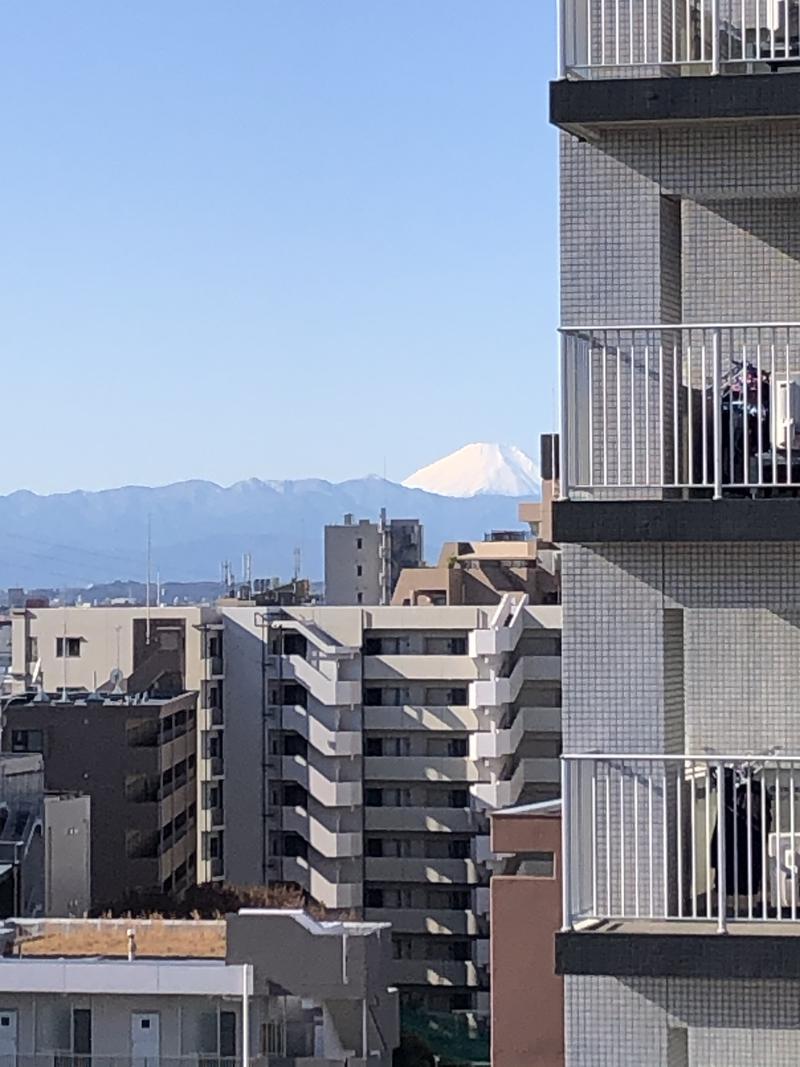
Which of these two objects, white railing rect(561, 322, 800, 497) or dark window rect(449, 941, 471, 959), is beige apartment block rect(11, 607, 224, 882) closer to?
dark window rect(449, 941, 471, 959)

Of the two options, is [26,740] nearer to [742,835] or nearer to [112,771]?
[112,771]

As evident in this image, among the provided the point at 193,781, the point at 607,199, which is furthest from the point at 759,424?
the point at 193,781

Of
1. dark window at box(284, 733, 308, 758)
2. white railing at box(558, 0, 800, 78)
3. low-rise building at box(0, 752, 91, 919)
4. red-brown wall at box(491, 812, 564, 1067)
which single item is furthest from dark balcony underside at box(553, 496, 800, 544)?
dark window at box(284, 733, 308, 758)

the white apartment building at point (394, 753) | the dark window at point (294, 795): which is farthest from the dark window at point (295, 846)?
the dark window at point (294, 795)

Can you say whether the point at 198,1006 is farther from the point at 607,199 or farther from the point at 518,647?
the point at 518,647

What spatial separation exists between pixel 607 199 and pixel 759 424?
981 millimetres

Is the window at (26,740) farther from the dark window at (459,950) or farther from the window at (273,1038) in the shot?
the window at (273,1038)

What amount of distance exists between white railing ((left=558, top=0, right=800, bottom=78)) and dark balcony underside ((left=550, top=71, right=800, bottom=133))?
19 cm

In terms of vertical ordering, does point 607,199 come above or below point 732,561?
above

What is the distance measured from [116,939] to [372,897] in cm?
3122

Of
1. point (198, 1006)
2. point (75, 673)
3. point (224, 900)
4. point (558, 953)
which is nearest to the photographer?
point (558, 953)

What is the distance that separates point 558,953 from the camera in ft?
23.8

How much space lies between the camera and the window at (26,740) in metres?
50.5

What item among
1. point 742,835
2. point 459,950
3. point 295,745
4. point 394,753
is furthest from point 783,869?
point 295,745
